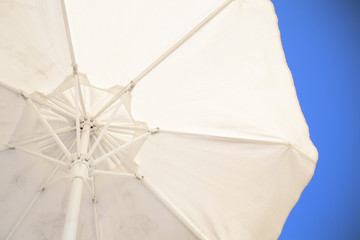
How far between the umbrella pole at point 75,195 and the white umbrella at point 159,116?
0.01 m

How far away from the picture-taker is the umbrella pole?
1.73m

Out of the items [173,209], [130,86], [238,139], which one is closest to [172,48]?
[130,86]

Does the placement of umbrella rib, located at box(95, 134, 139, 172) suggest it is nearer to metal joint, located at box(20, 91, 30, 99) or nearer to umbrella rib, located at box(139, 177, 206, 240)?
umbrella rib, located at box(139, 177, 206, 240)

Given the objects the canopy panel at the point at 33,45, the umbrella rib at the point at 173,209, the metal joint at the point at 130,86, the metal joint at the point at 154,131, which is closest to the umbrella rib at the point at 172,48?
the metal joint at the point at 130,86

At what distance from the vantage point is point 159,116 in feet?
9.36

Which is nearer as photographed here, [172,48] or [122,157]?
[172,48]

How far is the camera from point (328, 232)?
8.09 m

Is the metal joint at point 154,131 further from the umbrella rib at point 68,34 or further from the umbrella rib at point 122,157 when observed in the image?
the umbrella rib at point 68,34

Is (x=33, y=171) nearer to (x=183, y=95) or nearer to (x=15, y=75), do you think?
(x=15, y=75)

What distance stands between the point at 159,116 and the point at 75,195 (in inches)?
47.9

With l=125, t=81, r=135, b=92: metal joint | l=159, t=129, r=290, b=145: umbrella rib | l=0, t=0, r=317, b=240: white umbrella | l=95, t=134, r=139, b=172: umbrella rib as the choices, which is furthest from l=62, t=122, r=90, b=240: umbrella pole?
l=159, t=129, r=290, b=145: umbrella rib

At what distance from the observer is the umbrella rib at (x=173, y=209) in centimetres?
284

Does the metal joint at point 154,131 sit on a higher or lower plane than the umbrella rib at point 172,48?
lower

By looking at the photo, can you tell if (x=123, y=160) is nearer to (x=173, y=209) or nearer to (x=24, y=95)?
(x=173, y=209)
